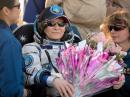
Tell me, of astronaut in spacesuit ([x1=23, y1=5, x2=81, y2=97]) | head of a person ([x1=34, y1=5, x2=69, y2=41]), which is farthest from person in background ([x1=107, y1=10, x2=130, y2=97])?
head of a person ([x1=34, y1=5, x2=69, y2=41])

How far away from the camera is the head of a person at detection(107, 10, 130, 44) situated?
4145 millimetres

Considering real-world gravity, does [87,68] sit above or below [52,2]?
Answer: below

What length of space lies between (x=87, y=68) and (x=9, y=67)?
22.3 inches

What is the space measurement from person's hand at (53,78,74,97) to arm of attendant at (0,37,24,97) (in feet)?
1.05

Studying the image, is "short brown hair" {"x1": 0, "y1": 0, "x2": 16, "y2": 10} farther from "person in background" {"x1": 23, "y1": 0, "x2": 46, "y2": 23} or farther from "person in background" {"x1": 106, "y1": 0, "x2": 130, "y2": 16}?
"person in background" {"x1": 106, "y1": 0, "x2": 130, "y2": 16}

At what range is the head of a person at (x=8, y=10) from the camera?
3.14 meters

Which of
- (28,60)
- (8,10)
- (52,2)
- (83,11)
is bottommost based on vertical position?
(28,60)

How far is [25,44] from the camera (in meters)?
3.67

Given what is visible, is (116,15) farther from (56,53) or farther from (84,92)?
(84,92)

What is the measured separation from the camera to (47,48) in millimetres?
3592

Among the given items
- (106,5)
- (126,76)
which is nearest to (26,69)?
(126,76)

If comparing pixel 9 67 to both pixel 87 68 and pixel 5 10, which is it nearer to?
pixel 5 10

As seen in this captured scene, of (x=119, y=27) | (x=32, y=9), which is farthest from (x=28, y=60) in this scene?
(x=32, y=9)

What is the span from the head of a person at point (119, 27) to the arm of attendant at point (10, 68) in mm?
1414
